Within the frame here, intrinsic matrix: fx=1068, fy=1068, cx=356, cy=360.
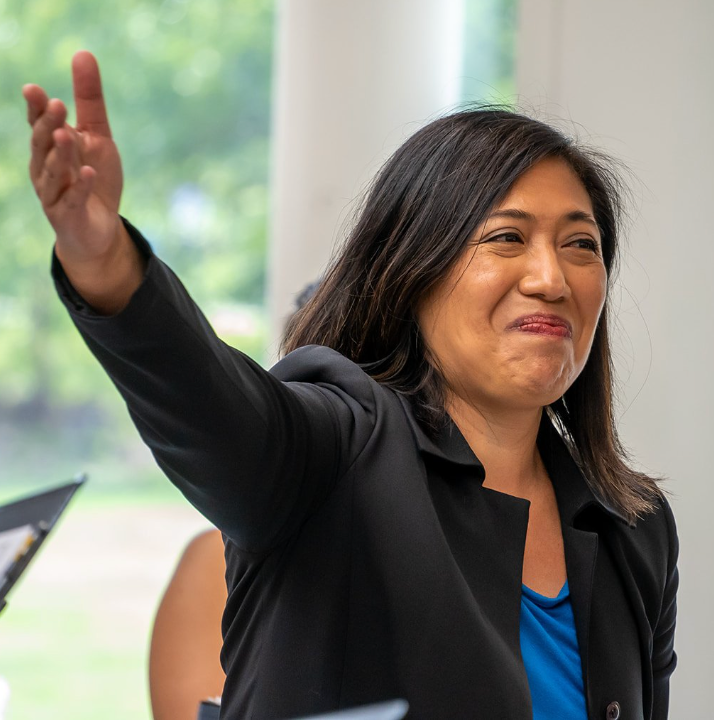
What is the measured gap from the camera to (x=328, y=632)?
105cm

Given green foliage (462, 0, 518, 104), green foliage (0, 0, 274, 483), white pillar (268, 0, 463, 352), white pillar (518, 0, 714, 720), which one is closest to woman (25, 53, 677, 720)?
white pillar (518, 0, 714, 720)

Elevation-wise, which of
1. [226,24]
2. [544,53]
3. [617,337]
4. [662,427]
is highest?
[226,24]

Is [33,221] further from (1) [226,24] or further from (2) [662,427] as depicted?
(2) [662,427]

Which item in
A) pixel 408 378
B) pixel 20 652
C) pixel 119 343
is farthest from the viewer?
pixel 20 652

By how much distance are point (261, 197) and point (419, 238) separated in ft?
15.7

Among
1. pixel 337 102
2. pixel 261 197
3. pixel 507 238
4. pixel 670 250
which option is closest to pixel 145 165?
pixel 261 197

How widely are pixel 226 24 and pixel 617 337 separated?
3891 millimetres

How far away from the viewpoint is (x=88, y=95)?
838 mm

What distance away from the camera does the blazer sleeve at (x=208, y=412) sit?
849mm

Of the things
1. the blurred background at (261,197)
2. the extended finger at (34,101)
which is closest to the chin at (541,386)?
→ the extended finger at (34,101)

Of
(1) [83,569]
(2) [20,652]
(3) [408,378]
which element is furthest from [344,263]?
(1) [83,569]

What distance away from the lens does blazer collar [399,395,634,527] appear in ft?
3.86

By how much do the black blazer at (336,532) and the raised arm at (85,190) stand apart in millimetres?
21

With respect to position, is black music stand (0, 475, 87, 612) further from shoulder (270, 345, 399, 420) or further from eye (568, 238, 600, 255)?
eye (568, 238, 600, 255)
